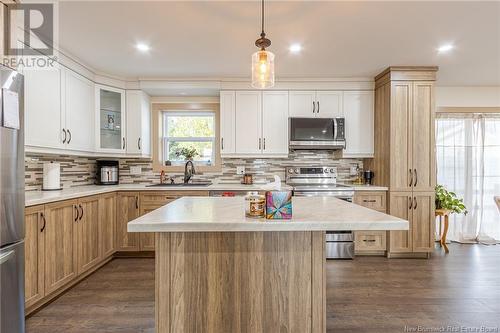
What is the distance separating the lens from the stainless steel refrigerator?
61.0 inches

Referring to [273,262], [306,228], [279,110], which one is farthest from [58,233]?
[279,110]

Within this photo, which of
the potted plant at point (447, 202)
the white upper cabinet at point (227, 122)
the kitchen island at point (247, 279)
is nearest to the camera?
the kitchen island at point (247, 279)

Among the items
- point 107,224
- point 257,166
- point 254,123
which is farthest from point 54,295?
point 254,123

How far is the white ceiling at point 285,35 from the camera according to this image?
2.10 m

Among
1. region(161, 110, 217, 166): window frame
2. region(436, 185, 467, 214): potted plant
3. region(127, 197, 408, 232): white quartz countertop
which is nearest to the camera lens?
region(127, 197, 408, 232): white quartz countertop

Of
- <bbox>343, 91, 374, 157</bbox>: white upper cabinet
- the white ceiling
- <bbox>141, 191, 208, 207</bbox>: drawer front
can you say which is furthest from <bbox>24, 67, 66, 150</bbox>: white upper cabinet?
<bbox>343, 91, 374, 157</bbox>: white upper cabinet

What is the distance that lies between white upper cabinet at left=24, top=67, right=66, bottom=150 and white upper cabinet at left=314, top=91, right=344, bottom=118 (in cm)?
304

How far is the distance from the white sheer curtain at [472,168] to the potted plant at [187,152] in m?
3.69

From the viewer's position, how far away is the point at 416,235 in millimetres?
3393

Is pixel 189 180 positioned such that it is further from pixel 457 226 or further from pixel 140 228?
pixel 457 226

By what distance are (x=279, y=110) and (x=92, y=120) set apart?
7.89ft

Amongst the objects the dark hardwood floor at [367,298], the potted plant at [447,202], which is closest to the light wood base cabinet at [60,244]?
the dark hardwood floor at [367,298]

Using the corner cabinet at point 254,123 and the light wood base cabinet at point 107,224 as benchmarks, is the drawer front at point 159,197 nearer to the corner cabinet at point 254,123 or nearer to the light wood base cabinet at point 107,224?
the light wood base cabinet at point 107,224

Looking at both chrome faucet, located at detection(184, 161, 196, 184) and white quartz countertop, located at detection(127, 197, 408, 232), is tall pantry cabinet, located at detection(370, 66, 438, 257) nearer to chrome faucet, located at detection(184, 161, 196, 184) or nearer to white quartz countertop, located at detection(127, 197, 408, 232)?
white quartz countertop, located at detection(127, 197, 408, 232)
